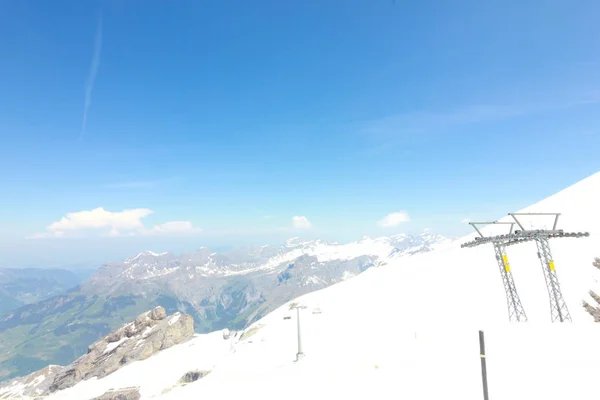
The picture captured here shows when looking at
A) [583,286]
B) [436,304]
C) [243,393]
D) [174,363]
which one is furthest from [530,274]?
[174,363]

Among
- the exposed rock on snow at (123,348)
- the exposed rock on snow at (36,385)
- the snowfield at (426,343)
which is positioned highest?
the snowfield at (426,343)

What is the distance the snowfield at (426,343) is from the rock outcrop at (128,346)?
4.82 m

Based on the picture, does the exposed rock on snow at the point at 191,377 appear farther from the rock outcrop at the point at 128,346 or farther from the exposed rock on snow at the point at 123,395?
the rock outcrop at the point at 128,346

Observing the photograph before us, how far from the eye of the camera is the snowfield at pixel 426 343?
44.0 feet

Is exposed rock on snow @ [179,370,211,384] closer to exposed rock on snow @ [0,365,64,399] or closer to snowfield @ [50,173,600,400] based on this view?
snowfield @ [50,173,600,400]

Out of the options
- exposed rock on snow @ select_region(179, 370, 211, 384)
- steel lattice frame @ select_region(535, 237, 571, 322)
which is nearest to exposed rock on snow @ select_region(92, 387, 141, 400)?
exposed rock on snow @ select_region(179, 370, 211, 384)

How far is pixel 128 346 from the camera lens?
8469 cm

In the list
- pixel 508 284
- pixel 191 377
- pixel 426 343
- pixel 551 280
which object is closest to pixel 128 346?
pixel 191 377

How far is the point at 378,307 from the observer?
1924 inches

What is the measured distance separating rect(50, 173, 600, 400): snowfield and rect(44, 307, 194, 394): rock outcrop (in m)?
4.82

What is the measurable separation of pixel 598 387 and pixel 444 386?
533cm

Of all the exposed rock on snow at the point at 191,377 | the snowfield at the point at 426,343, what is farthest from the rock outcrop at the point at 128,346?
the exposed rock on snow at the point at 191,377

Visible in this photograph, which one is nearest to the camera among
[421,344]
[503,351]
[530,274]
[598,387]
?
[598,387]

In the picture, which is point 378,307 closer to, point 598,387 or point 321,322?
point 321,322
